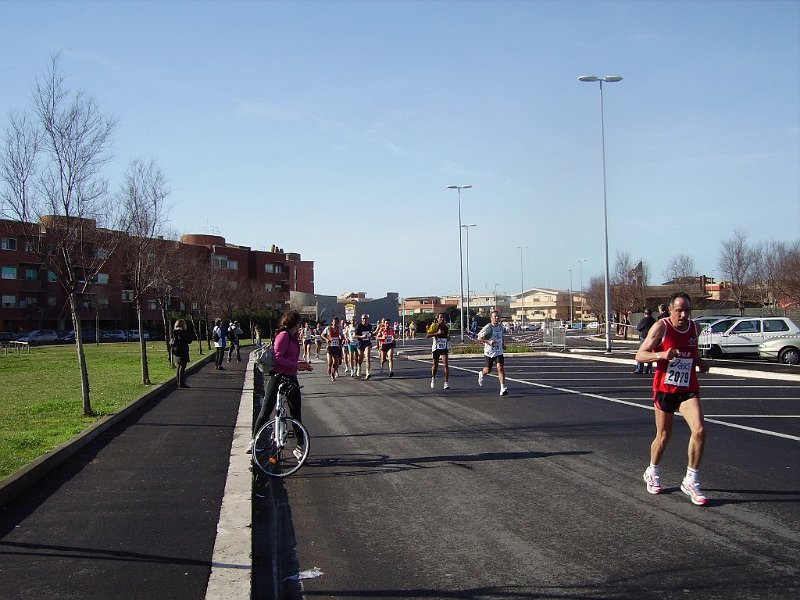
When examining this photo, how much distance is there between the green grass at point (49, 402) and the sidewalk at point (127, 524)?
563mm

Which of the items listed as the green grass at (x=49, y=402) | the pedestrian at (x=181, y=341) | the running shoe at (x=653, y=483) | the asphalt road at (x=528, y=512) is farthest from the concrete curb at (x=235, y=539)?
the pedestrian at (x=181, y=341)

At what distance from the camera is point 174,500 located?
7273 millimetres

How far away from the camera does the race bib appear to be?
283 inches

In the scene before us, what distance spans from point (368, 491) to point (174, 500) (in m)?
1.85

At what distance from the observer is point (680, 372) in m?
7.21

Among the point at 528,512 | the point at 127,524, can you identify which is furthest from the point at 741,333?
the point at 127,524

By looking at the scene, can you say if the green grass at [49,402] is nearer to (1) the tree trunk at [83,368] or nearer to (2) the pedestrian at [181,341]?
(1) the tree trunk at [83,368]

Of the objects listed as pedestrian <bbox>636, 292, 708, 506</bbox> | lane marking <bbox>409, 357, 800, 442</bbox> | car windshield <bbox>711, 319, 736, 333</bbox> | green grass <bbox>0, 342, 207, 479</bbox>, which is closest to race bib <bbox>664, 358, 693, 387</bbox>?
pedestrian <bbox>636, 292, 708, 506</bbox>

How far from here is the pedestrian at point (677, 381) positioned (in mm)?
7098

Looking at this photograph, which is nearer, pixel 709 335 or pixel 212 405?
pixel 212 405

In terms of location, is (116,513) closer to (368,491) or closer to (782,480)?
(368,491)

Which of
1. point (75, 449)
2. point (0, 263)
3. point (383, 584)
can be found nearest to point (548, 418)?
point (75, 449)

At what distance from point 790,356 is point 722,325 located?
3.54 m

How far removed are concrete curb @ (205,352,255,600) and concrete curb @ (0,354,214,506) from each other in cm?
191
